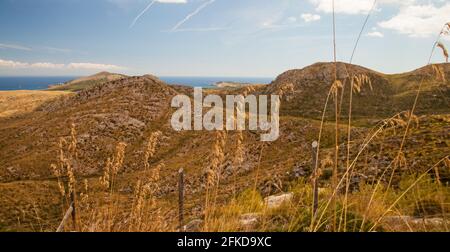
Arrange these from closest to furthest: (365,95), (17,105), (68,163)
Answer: (68,163), (365,95), (17,105)

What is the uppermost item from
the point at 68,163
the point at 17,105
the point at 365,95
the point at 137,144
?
the point at 68,163

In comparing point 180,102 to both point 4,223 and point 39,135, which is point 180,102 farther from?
point 4,223

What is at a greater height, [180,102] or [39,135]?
[180,102]

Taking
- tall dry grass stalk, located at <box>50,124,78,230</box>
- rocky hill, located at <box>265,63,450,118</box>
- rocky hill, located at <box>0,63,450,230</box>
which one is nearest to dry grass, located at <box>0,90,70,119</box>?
rocky hill, located at <box>0,63,450,230</box>

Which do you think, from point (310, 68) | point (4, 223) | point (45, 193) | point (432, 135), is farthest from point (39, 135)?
point (310, 68)

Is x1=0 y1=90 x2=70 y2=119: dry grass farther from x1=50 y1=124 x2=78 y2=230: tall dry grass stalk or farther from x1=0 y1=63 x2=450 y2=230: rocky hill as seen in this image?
x1=50 y1=124 x2=78 y2=230: tall dry grass stalk

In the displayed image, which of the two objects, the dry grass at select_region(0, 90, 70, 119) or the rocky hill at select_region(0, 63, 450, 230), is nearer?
the rocky hill at select_region(0, 63, 450, 230)

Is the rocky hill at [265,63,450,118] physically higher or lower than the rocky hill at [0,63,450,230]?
higher

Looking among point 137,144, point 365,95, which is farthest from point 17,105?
point 365,95

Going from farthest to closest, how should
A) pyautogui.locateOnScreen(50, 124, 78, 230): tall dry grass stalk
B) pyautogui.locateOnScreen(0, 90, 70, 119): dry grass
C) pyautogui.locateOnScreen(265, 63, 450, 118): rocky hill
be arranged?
pyautogui.locateOnScreen(0, 90, 70, 119): dry grass, pyautogui.locateOnScreen(265, 63, 450, 118): rocky hill, pyautogui.locateOnScreen(50, 124, 78, 230): tall dry grass stalk

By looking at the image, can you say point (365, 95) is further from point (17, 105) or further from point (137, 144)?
point (17, 105)

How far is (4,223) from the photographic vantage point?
2347 centimetres
